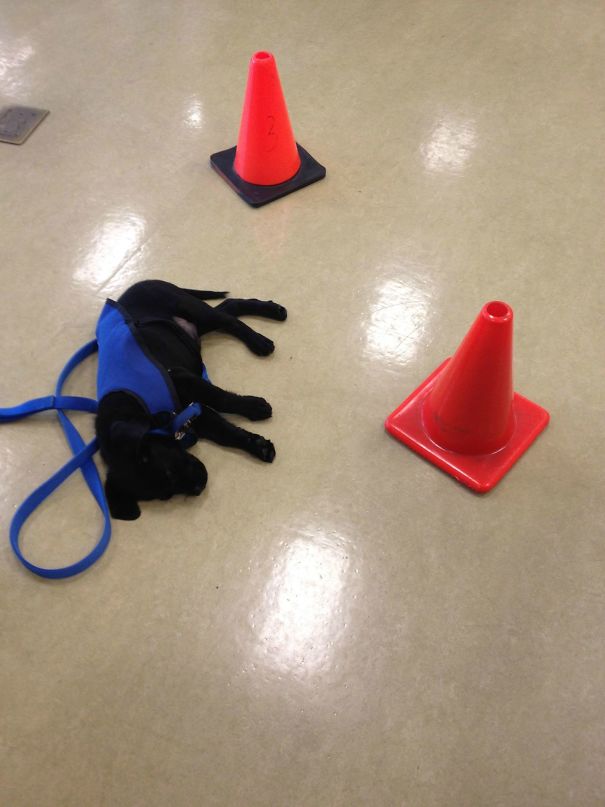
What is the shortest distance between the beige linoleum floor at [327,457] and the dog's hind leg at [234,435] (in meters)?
0.04

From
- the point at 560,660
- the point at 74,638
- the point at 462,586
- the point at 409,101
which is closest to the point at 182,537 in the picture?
the point at 74,638

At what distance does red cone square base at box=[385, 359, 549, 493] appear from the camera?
1616 millimetres

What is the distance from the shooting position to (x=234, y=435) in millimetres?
1666

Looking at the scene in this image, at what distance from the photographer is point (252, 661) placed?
4.66ft

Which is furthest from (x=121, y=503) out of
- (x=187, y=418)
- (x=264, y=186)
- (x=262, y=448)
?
(x=264, y=186)

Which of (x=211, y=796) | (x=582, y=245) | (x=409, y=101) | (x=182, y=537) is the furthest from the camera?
(x=409, y=101)

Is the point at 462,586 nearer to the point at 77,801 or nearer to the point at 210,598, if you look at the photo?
the point at 210,598

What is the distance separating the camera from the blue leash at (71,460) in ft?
5.05

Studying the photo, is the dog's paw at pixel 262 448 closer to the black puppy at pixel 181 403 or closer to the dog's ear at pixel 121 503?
the black puppy at pixel 181 403

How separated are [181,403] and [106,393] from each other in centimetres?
18

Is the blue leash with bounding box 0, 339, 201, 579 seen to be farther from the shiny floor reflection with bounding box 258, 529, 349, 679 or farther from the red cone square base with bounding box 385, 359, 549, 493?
the red cone square base with bounding box 385, 359, 549, 493

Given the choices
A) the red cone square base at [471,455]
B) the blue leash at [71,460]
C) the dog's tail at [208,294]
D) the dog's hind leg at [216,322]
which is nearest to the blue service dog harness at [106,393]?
the blue leash at [71,460]

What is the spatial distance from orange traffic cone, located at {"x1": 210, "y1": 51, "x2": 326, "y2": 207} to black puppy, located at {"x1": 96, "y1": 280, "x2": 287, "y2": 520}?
0.54 meters

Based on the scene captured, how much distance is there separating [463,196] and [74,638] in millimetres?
1756
